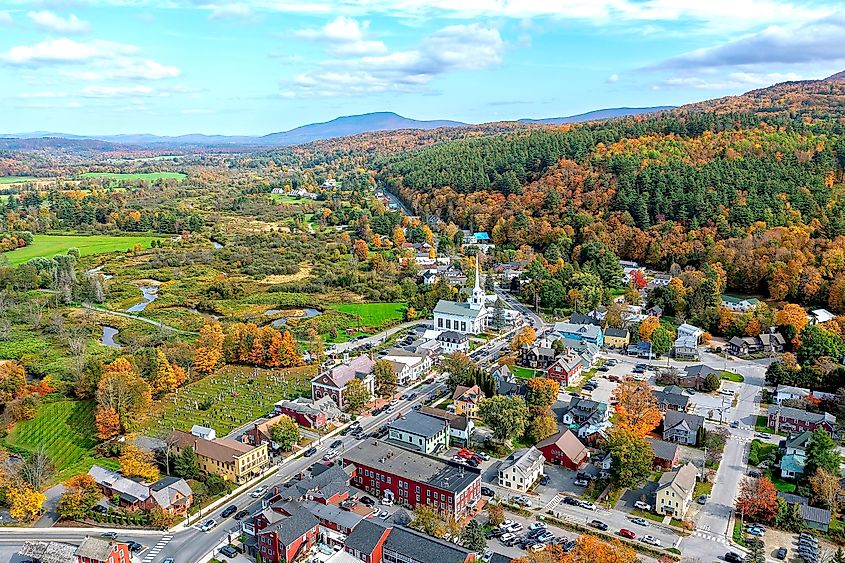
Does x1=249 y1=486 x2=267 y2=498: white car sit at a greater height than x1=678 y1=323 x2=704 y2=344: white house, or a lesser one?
lesser

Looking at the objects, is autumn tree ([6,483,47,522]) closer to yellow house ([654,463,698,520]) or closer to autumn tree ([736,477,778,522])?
yellow house ([654,463,698,520])

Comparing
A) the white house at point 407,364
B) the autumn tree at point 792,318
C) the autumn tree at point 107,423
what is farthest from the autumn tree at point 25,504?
the autumn tree at point 792,318

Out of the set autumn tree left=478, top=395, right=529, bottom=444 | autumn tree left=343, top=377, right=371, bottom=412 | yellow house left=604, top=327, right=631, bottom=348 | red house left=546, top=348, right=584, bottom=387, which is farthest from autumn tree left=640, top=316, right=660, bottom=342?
autumn tree left=343, top=377, right=371, bottom=412

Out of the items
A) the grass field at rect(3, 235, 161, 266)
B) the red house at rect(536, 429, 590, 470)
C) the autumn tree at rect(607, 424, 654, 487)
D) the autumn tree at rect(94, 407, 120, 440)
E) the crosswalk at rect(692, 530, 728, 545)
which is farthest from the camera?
the grass field at rect(3, 235, 161, 266)

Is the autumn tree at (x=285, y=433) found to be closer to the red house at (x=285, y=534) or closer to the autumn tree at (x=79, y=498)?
the red house at (x=285, y=534)

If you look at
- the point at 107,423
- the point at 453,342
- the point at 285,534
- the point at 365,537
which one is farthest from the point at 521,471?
the point at 107,423

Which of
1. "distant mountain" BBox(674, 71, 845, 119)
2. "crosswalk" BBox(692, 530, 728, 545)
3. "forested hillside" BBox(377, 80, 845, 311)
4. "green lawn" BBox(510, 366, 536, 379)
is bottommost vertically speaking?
"crosswalk" BBox(692, 530, 728, 545)

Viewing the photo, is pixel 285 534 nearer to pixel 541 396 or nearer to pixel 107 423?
pixel 107 423
